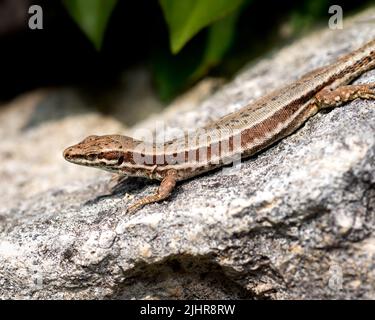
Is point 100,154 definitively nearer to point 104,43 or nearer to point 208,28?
point 208,28

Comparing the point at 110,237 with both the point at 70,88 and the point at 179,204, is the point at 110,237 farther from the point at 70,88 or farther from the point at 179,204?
the point at 70,88

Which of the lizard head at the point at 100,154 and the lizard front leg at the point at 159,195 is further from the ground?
the lizard head at the point at 100,154

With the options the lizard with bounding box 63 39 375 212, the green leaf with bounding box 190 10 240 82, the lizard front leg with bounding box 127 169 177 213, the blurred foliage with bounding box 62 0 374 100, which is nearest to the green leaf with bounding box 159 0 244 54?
the blurred foliage with bounding box 62 0 374 100

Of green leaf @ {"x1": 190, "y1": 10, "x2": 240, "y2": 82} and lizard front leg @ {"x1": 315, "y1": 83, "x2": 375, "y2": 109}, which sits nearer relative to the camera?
lizard front leg @ {"x1": 315, "y1": 83, "x2": 375, "y2": 109}

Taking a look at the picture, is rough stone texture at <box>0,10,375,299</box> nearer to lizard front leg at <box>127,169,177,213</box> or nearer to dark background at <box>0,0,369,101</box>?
lizard front leg at <box>127,169,177,213</box>

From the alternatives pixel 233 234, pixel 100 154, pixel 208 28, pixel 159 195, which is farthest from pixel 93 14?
pixel 233 234

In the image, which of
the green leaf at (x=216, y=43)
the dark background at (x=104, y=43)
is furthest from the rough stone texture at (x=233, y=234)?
the dark background at (x=104, y=43)

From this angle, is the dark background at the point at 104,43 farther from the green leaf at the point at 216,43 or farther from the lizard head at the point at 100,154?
the lizard head at the point at 100,154
